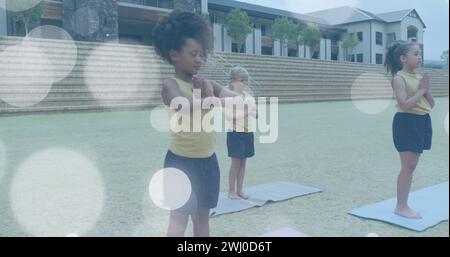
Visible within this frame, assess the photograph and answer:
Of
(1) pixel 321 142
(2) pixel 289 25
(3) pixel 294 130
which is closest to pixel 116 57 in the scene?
(3) pixel 294 130

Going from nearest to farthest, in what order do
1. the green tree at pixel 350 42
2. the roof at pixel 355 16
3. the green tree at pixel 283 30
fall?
the green tree at pixel 283 30, the green tree at pixel 350 42, the roof at pixel 355 16

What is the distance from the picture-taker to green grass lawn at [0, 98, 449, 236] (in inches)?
128

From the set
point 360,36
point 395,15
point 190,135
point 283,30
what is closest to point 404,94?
point 190,135

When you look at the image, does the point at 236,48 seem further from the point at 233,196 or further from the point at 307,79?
the point at 233,196

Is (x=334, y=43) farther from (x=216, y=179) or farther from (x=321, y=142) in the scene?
(x=216, y=179)

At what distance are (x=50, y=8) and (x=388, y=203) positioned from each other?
83.6 feet

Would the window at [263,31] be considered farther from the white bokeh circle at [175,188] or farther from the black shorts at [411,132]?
the white bokeh circle at [175,188]

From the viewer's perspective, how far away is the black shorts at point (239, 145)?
13.4ft

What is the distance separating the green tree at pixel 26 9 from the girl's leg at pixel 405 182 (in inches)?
918

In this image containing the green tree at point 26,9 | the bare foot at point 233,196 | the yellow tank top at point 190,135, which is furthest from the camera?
the green tree at point 26,9

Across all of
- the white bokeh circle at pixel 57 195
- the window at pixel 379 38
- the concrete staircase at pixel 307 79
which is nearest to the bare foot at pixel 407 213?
the white bokeh circle at pixel 57 195

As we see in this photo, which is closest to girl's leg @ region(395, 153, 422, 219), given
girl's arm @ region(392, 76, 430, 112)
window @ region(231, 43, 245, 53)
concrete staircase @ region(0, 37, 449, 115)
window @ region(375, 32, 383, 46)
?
girl's arm @ region(392, 76, 430, 112)

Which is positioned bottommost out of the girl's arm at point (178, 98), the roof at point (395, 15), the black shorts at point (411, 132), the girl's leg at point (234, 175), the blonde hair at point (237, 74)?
the girl's leg at point (234, 175)

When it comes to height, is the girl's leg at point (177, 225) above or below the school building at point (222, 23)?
below
